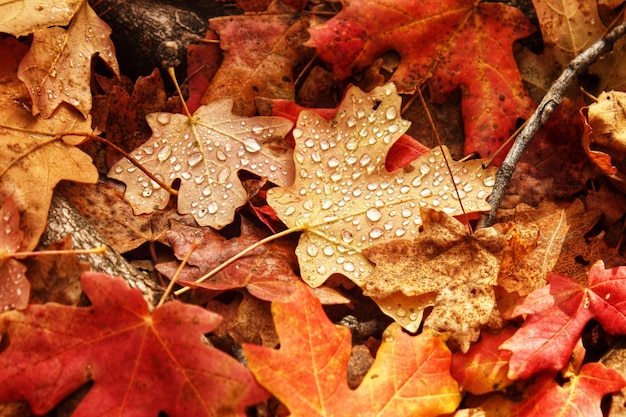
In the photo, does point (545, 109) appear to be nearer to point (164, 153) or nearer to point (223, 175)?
point (223, 175)

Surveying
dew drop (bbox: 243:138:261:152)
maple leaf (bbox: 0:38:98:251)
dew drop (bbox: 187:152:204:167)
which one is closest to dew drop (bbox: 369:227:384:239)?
dew drop (bbox: 243:138:261:152)

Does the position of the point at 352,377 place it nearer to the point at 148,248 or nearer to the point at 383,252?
the point at 383,252

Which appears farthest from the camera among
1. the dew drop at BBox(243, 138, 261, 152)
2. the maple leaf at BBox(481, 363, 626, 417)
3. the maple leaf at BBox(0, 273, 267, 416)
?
the dew drop at BBox(243, 138, 261, 152)

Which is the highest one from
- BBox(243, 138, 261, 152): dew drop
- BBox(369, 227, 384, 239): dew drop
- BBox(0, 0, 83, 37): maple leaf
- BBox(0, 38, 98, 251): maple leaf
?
BBox(0, 0, 83, 37): maple leaf

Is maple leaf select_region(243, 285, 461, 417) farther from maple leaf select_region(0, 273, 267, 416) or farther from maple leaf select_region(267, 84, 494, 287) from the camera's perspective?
maple leaf select_region(267, 84, 494, 287)

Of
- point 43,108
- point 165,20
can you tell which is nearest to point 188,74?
point 165,20

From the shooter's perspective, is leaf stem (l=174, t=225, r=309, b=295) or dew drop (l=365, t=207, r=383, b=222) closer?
leaf stem (l=174, t=225, r=309, b=295)
